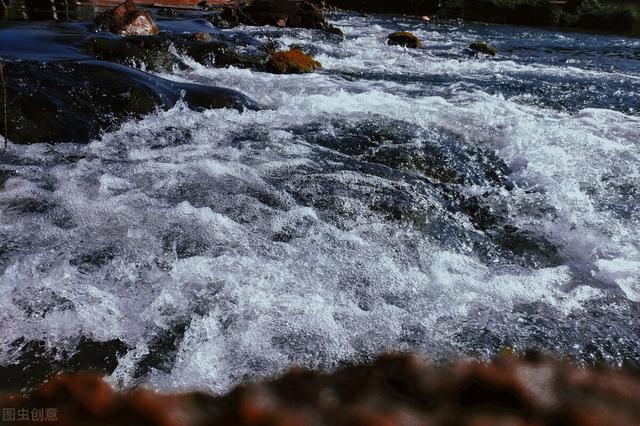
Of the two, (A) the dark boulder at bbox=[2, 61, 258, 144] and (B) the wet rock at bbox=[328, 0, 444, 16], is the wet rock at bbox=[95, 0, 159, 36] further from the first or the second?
(B) the wet rock at bbox=[328, 0, 444, 16]

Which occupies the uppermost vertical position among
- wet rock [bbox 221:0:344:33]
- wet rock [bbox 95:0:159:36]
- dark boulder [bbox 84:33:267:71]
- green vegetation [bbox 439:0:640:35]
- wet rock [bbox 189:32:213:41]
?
green vegetation [bbox 439:0:640:35]

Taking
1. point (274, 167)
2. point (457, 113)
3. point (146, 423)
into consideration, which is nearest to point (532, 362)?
point (146, 423)

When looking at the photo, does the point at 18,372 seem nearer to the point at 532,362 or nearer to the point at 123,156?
the point at 532,362

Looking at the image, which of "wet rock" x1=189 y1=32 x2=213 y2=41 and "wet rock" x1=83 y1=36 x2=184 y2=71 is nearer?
"wet rock" x1=83 y1=36 x2=184 y2=71

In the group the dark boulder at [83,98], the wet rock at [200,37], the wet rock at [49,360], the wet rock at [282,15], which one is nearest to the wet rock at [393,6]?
the wet rock at [282,15]

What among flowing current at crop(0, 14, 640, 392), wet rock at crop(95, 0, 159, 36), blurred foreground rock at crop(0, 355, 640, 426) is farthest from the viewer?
wet rock at crop(95, 0, 159, 36)

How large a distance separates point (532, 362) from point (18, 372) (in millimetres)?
1819

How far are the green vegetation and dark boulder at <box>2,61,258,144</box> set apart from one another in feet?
104

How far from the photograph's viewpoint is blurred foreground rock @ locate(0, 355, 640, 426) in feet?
1.48

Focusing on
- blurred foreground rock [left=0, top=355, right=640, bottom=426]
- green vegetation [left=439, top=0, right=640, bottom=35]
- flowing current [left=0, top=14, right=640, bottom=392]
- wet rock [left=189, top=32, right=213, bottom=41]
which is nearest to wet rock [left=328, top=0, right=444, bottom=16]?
green vegetation [left=439, top=0, right=640, bottom=35]

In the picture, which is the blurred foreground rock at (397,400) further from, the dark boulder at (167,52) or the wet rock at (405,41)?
the wet rock at (405,41)

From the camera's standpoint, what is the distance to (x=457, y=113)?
5.61 m

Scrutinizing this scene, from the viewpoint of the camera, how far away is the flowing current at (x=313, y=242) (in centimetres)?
185

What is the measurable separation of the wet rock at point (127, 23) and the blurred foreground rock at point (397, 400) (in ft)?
32.9
